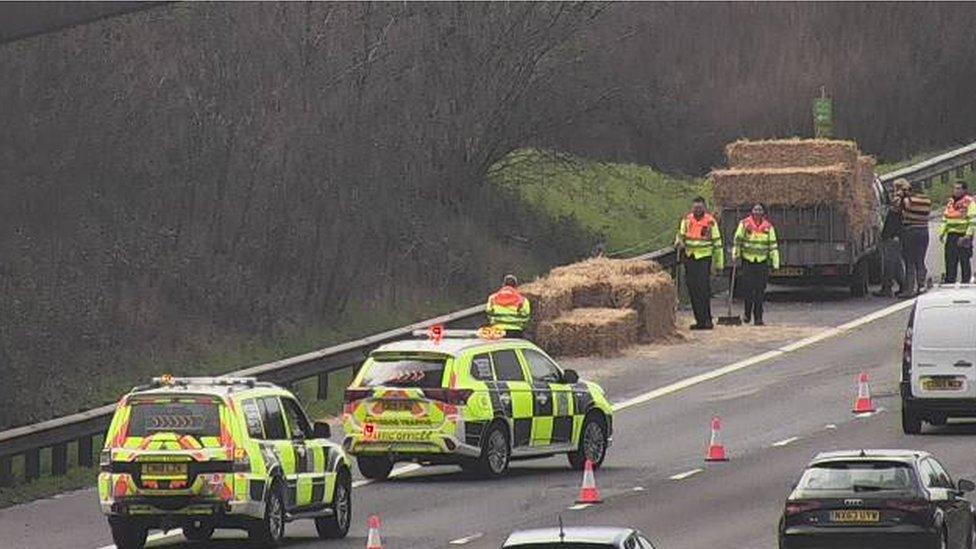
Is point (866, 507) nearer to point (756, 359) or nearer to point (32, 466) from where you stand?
point (32, 466)

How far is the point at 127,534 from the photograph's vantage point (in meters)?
25.2

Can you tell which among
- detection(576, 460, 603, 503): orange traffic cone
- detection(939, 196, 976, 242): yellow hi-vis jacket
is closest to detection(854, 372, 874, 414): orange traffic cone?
detection(576, 460, 603, 503): orange traffic cone

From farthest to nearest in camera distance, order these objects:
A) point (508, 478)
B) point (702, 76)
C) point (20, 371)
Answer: point (702, 76), point (20, 371), point (508, 478)

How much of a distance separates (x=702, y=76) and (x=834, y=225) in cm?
1922

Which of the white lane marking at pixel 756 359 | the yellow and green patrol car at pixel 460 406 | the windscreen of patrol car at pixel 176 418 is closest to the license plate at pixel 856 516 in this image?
the windscreen of patrol car at pixel 176 418

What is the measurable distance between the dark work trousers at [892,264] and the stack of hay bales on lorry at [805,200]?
0.40m

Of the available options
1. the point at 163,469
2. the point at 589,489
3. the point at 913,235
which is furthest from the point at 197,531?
the point at 913,235

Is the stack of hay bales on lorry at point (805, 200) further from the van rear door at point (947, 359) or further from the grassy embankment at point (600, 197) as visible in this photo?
the van rear door at point (947, 359)

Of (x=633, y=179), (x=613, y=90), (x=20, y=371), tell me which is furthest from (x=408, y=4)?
(x=20, y=371)

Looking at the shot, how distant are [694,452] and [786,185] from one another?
13.4 metres

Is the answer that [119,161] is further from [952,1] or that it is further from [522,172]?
[952,1]

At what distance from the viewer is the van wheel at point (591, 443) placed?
106 feet

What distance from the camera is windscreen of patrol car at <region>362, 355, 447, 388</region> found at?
30547 mm

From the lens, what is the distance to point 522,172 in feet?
178
